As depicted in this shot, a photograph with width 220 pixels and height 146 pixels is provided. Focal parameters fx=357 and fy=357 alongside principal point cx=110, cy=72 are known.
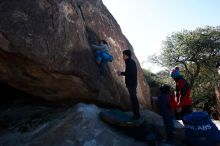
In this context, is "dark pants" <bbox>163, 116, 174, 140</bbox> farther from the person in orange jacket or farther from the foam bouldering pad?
the foam bouldering pad

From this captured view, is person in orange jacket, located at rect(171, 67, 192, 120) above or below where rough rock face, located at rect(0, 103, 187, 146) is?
above

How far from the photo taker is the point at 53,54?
433 inches

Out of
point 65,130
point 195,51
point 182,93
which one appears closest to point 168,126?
point 182,93

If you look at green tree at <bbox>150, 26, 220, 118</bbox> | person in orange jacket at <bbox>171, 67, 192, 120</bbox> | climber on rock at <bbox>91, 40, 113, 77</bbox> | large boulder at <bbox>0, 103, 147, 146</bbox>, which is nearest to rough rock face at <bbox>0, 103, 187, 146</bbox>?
large boulder at <bbox>0, 103, 147, 146</bbox>

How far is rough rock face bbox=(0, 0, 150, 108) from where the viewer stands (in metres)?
10.4

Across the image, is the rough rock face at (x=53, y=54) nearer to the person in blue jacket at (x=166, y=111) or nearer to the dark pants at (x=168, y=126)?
the person in blue jacket at (x=166, y=111)

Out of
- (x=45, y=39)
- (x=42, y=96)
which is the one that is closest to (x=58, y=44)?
(x=45, y=39)

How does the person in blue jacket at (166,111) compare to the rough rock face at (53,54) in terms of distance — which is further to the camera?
the person in blue jacket at (166,111)

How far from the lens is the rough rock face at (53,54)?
34.2ft

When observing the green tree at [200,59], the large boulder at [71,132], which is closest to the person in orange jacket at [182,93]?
the large boulder at [71,132]

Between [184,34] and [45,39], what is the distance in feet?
78.8

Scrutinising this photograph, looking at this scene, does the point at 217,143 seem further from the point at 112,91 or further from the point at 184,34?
the point at 184,34

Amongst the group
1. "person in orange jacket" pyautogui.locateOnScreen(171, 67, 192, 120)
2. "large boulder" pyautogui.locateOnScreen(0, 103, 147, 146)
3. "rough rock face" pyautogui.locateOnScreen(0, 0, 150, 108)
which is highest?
"rough rock face" pyautogui.locateOnScreen(0, 0, 150, 108)

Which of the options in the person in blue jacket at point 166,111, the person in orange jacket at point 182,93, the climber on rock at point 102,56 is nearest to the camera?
the person in blue jacket at point 166,111
